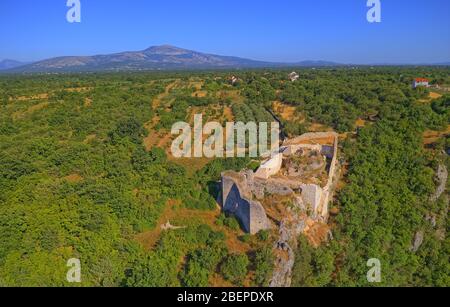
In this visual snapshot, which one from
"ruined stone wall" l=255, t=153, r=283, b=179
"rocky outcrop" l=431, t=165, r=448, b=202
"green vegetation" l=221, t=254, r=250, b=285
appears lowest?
"green vegetation" l=221, t=254, r=250, b=285

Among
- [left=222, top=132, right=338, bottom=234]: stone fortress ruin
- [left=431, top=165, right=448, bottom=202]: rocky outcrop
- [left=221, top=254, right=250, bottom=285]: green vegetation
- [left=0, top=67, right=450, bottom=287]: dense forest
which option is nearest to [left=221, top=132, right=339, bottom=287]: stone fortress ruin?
[left=222, top=132, right=338, bottom=234]: stone fortress ruin

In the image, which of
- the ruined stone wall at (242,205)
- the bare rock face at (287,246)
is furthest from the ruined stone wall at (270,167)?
the bare rock face at (287,246)

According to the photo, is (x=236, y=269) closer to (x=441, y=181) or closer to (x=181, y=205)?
(x=181, y=205)

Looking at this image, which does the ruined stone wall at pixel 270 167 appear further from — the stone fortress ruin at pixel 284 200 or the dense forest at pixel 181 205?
the dense forest at pixel 181 205

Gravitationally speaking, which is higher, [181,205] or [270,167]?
[270,167]

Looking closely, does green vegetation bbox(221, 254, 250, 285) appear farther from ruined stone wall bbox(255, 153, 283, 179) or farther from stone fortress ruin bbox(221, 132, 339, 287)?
ruined stone wall bbox(255, 153, 283, 179)

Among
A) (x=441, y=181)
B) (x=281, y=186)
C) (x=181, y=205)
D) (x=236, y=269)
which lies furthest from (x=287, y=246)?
(x=441, y=181)

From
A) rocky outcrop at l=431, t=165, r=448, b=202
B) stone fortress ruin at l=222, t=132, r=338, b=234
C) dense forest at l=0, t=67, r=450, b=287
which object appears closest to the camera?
dense forest at l=0, t=67, r=450, b=287
